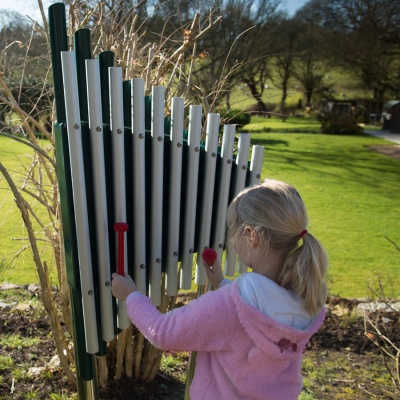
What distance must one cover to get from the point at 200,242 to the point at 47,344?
6.46ft

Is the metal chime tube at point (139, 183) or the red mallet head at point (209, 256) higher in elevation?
the metal chime tube at point (139, 183)

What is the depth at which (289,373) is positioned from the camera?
1.79 metres

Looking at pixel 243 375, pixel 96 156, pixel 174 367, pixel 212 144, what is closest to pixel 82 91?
pixel 96 156

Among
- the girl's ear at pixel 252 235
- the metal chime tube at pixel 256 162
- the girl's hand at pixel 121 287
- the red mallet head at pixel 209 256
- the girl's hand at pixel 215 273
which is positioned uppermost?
the metal chime tube at pixel 256 162

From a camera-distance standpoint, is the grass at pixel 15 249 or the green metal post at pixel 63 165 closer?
the green metal post at pixel 63 165

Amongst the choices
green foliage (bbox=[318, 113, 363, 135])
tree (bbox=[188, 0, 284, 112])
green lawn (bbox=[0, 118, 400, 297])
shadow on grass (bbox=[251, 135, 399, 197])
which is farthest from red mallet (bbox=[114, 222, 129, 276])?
green foliage (bbox=[318, 113, 363, 135])

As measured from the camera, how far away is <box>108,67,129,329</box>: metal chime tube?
5.99 feet

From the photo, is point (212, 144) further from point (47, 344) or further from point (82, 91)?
point (47, 344)

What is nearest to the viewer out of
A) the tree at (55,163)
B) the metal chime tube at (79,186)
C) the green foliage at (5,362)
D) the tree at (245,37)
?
the metal chime tube at (79,186)

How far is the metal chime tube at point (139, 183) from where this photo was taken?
1.90 m

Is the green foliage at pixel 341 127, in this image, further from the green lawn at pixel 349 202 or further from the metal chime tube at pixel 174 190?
the metal chime tube at pixel 174 190

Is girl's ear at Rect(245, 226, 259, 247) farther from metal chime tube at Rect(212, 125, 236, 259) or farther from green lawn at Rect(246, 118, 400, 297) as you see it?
green lawn at Rect(246, 118, 400, 297)

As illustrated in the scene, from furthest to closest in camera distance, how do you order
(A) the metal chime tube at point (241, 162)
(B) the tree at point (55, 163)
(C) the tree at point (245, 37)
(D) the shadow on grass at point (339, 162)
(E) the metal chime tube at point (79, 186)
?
(C) the tree at point (245, 37)
(D) the shadow on grass at point (339, 162)
(B) the tree at point (55, 163)
(A) the metal chime tube at point (241, 162)
(E) the metal chime tube at point (79, 186)

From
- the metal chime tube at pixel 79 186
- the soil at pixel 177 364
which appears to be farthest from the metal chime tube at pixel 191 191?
the soil at pixel 177 364
